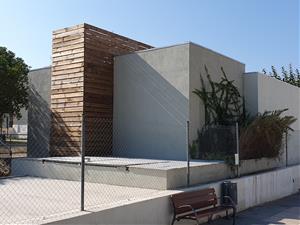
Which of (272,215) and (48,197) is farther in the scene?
(272,215)

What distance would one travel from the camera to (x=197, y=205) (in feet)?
29.6

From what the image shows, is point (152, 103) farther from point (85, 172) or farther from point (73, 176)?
point (73, 176)

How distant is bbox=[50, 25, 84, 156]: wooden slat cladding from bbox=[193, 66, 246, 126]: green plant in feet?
13.4

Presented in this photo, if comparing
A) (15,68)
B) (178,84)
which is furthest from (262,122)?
(15,68)

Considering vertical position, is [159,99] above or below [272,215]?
above

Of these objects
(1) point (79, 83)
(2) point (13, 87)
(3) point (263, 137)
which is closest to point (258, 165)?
(3) point (263, 137)

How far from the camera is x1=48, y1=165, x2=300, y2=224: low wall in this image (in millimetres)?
7066

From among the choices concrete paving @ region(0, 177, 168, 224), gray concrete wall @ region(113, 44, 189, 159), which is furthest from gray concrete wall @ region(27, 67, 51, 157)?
concrete paving @ region(0, 177, 168, 224)

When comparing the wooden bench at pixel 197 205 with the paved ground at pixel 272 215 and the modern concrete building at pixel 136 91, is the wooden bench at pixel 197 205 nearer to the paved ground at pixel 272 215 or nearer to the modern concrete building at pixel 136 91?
the paved ground at pixel 272 215

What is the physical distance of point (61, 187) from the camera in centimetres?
1032

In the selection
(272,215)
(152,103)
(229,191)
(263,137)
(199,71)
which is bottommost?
(272,215)

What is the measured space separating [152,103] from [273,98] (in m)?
6.68

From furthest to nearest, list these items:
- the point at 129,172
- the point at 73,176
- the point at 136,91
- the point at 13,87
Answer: the point at 13,87 → the point at 136,91 → the point at 73,176 → the point at 129,172

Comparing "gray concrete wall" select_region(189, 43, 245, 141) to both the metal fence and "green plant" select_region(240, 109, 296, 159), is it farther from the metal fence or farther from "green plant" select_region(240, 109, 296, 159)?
"green plant" select_region(240, 109, 296, 159)
